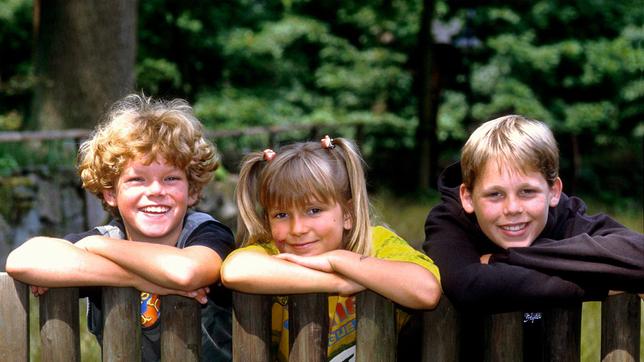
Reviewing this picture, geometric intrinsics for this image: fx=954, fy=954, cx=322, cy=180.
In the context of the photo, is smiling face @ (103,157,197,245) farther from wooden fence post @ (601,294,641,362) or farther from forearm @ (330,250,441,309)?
wooden fence post @ (601,294,641,362)

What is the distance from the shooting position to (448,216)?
9.27 ft

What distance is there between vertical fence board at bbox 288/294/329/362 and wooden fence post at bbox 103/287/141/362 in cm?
43

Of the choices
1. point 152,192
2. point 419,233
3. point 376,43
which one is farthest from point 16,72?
point 152,192

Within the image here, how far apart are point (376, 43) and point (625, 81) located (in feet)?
13.3

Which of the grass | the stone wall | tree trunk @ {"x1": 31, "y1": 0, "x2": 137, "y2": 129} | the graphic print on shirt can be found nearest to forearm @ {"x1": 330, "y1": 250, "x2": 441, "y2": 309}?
the graphic print on shirt

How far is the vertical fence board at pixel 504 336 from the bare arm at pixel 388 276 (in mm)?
218

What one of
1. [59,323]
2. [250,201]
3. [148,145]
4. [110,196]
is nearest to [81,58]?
[110,196]

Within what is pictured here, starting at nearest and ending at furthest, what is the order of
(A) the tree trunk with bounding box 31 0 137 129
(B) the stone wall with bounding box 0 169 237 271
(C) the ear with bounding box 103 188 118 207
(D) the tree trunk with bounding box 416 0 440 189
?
(C) the ear with bounding box 103 188 118 207, (B) the stone wall with bounding box 0 169 237 271, (A) the tree trunk with bounding box 31 0 137 129, (D) the tree trunk with bounding box 416 0 440 189

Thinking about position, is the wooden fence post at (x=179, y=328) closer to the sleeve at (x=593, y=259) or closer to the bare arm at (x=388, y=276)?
the bare arm at (x=388, y=276)

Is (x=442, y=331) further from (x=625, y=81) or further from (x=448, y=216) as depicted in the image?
(x=625, y=81)

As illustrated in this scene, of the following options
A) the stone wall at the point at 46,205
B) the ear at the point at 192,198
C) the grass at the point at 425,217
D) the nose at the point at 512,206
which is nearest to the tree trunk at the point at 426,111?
the grass at the point at 425,217

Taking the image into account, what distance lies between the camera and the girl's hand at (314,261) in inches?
99.3

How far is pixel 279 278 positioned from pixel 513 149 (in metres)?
0.75

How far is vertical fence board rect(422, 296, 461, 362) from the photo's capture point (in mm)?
2623
